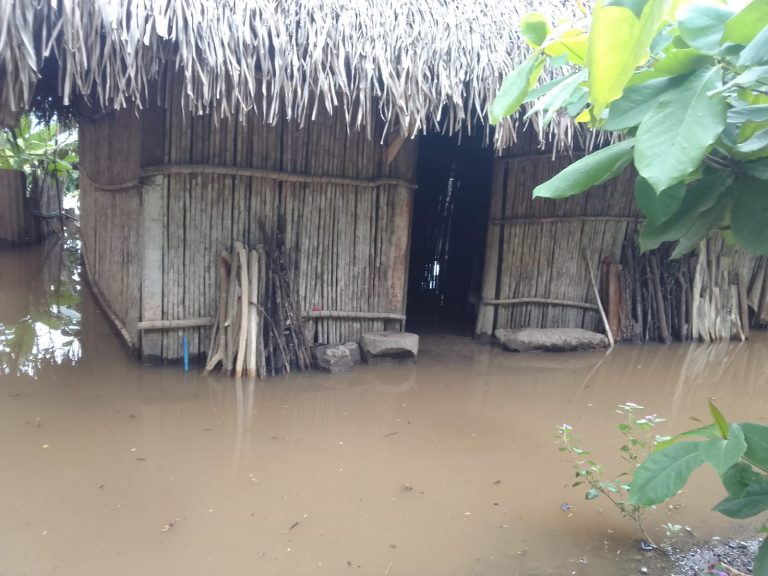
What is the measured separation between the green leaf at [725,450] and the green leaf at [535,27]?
0.86m

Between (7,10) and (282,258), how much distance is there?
2421mm

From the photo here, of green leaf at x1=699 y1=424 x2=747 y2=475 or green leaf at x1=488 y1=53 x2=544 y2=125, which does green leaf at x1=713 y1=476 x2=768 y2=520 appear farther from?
green leaf at x1=488 y1=53 x2=544 y2=125

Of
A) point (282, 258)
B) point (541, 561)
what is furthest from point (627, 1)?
point (282, 258)

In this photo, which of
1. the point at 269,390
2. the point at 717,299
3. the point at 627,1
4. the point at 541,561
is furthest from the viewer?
the point at 717,299

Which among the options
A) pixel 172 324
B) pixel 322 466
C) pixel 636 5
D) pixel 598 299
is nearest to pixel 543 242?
pixel 598 299

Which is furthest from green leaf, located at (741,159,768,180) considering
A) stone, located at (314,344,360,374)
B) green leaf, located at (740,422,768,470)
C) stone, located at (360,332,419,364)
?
stone, located at (360,332,419,364)

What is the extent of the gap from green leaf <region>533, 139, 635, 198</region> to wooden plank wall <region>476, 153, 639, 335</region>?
203 inches

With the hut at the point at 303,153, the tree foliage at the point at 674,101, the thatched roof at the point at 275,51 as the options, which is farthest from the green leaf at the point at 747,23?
the thatched roof at the point at 275,51

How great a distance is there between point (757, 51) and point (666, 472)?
0.87 m

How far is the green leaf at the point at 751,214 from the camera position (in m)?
0.99

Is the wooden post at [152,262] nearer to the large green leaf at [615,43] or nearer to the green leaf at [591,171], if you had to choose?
the green leaf at [591,171]

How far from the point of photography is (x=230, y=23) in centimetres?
384

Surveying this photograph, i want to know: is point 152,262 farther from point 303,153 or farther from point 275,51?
point 275,51

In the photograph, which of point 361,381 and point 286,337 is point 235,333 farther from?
point 361,381
